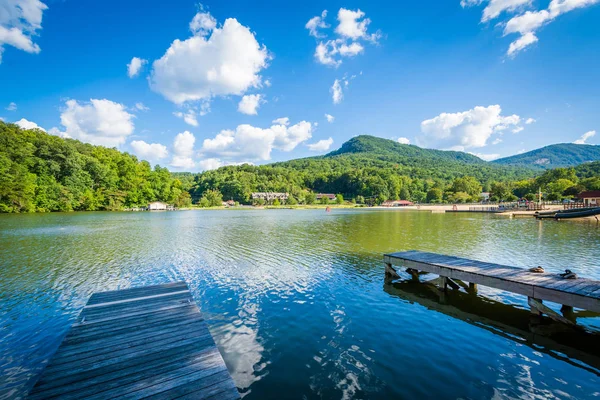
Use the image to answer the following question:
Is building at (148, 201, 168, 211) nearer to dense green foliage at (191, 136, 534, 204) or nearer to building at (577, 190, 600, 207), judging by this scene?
dense green foliage at (191, 136, 534, 204)

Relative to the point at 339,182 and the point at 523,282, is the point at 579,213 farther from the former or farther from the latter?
the point at 339,182

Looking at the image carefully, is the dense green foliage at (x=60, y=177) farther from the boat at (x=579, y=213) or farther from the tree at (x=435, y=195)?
the tree at (x=435, y=195)

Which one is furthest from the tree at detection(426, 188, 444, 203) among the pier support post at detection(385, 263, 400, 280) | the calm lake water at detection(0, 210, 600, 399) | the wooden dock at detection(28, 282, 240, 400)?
the wooden dock at detection(28, 282, 240, 400)

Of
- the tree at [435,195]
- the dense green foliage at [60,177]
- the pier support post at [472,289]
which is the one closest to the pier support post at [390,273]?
the pier support post at [472,289]

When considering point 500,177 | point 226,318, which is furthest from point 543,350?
point 500,177

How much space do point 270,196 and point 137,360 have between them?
140979 mm

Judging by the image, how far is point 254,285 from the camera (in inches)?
440

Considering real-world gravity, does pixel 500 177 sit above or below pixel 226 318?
above

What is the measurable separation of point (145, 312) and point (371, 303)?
6535 mm

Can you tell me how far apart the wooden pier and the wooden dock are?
26.3 feet

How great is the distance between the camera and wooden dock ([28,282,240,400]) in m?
3.63

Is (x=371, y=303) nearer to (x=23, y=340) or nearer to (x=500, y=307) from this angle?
(x=500, y=307)

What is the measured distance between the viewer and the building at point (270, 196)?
139600mm

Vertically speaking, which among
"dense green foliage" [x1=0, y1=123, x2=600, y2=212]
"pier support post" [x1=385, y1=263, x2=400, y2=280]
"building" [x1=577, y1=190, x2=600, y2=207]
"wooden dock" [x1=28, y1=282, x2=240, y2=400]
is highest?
"dense green foliage" [x1=0, y1=123, x2=600, y2=212]
